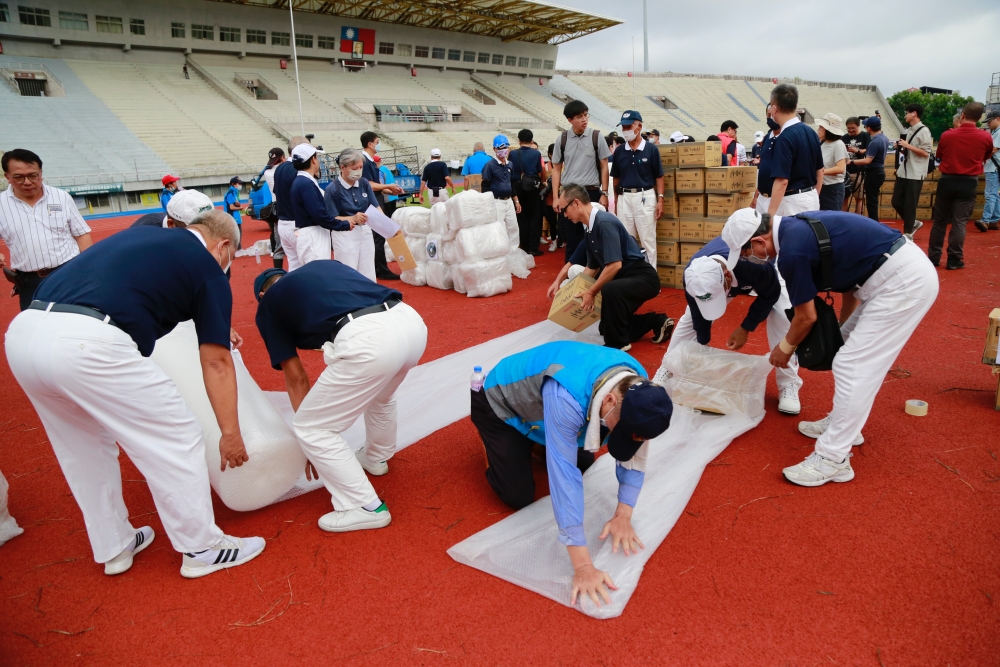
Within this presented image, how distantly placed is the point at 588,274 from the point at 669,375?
1.46 m

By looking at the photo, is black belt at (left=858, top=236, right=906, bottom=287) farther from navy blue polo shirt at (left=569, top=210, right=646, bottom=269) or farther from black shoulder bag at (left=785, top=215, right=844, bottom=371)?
navy blue polo shirt at (left=569, top=210, right=646, bottom=269)

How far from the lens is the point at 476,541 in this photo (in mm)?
2740

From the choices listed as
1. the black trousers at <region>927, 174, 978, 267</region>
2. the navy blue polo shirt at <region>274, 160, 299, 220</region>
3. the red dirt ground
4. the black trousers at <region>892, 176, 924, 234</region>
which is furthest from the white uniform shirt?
the black trousers at <region>892, 176, 924, 234</region>

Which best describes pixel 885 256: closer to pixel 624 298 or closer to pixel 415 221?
pixel 624 298

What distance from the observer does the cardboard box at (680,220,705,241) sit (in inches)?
265

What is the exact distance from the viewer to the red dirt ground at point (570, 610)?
2178 millimetres

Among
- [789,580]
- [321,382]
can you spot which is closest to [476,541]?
[321,382]

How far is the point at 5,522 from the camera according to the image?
2.99 m

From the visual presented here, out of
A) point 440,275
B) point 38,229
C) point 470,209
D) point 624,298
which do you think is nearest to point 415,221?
point 440,275

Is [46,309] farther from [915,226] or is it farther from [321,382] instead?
[915,226]

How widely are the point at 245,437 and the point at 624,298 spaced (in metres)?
3.20

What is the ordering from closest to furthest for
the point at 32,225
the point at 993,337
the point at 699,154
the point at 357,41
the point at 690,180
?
the point at 993,337 → the point at 32,225 → the point at 699,154 → the point at 690,180 → the point at 357,41

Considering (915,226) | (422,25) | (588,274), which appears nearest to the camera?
(588,274)

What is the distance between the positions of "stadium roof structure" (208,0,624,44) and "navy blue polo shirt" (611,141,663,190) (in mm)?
31008
